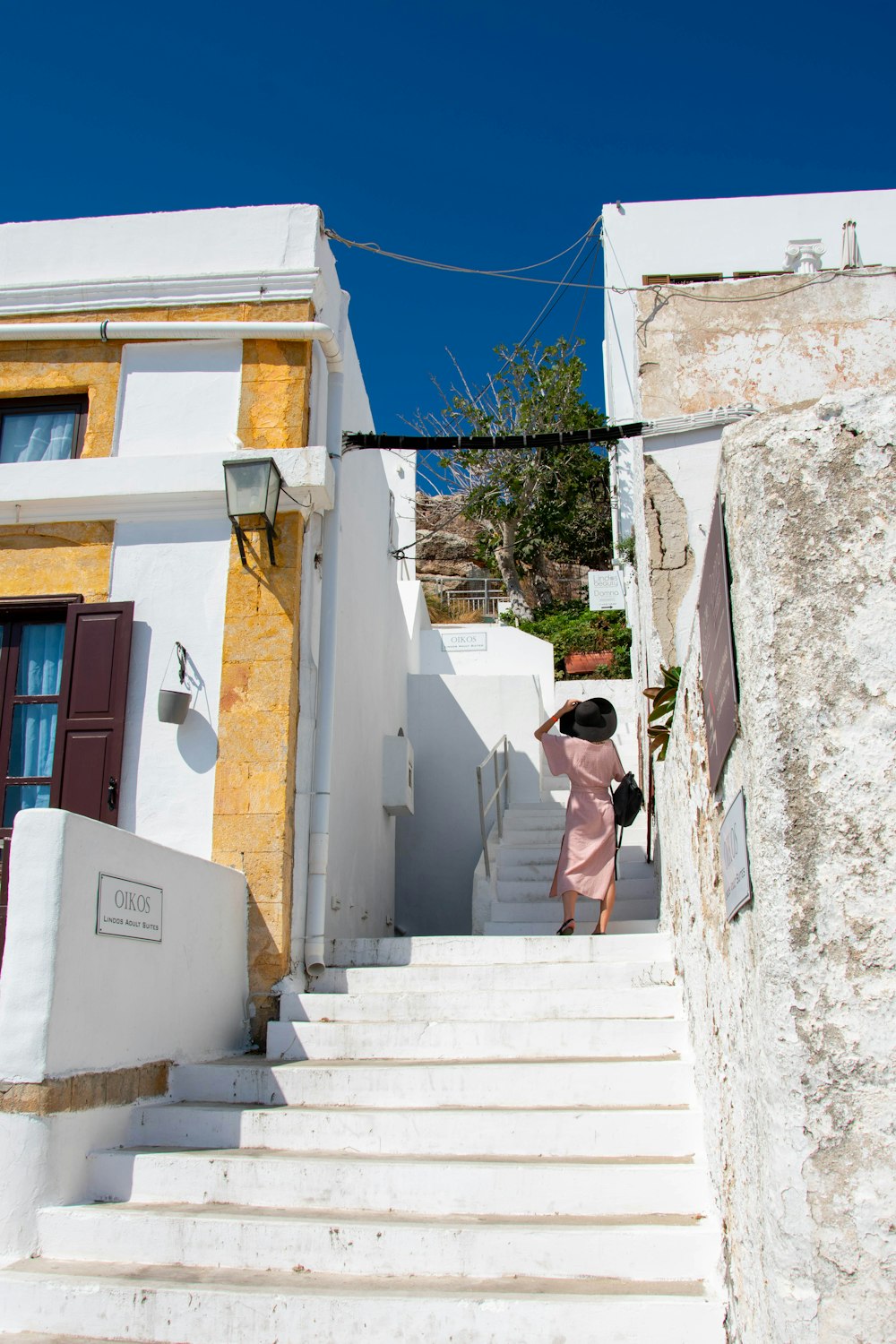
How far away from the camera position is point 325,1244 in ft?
12.4

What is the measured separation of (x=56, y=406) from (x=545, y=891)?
16.2ft

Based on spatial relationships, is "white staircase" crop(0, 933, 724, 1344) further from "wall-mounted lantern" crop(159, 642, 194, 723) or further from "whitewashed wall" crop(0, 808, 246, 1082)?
"wall-mounted lantern" crop(159, 642, 194, 723)

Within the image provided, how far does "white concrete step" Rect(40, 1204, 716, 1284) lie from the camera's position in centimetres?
355

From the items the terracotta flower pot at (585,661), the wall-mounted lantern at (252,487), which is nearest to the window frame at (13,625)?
the wall-mounted lantern at (252,487)

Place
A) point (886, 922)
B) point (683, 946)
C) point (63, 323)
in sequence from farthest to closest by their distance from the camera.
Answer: point (63, 323)
point (683, 946)
point (886, 922)

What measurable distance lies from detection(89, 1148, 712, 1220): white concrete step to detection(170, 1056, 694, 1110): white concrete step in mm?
409

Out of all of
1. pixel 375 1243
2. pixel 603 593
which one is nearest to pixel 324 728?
pixel 375 1243

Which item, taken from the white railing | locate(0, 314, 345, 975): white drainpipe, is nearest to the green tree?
the white railing

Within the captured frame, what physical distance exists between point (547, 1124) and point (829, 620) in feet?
8.68

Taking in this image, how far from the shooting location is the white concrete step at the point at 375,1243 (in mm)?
3551

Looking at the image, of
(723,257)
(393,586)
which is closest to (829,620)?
(393,586)

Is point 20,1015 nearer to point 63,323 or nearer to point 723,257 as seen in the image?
point 63,323

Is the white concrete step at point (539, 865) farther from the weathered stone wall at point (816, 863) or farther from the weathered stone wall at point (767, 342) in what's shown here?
the weathered stone wall at point (816, 863)

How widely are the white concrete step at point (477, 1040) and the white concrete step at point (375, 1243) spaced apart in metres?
1.13
